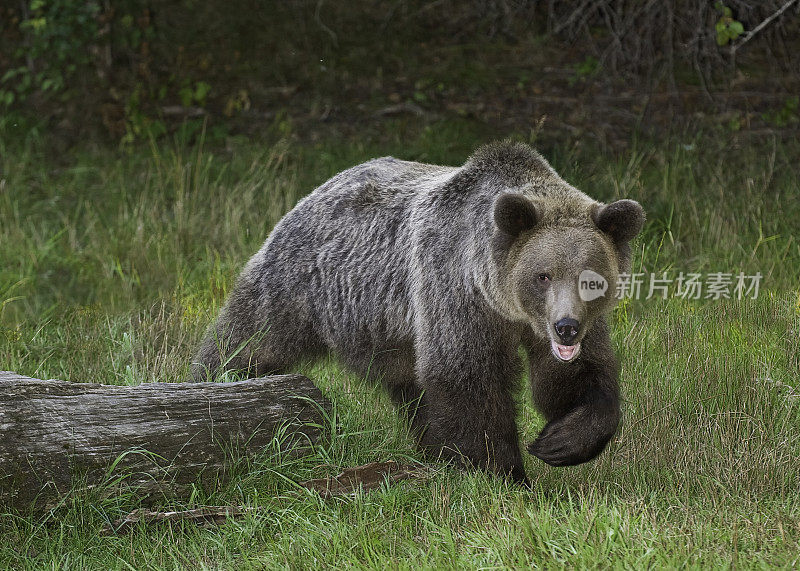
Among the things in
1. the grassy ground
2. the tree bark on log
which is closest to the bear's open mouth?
the grassy ground

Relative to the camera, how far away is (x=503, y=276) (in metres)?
4.36

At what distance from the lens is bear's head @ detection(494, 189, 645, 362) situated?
4113 millimetres

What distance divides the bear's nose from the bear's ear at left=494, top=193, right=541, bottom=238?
516mm

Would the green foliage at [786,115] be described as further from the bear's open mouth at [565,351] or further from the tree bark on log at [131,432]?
the tree bark on log at [131,432]

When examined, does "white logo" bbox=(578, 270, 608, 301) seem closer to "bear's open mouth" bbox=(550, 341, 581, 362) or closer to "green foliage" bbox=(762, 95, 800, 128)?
"bear's open mouth" bbox=(550, 341, 581, 362)

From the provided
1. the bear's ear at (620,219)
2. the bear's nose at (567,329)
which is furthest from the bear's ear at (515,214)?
the bear's nose at (567,329)

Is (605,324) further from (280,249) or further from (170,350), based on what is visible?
(170,350)

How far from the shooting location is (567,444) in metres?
4.45

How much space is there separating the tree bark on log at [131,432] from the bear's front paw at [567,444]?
3.60ft

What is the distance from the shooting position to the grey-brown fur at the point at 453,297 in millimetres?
4305

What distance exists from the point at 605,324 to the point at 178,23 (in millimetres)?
8786

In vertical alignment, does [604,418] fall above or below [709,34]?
below

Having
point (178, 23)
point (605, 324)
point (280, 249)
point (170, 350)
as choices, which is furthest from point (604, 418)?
point (178, 23)

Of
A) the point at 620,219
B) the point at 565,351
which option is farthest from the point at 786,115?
the point at 565,351
